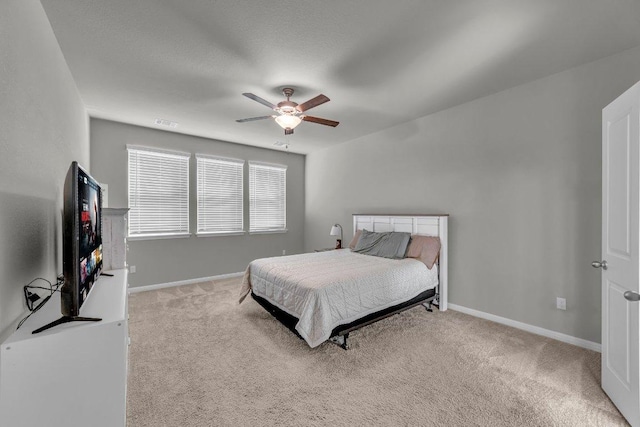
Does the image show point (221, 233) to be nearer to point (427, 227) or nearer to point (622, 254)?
point (427, 227)

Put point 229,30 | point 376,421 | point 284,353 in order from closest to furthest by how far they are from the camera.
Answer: point 376,421
point 229,30
point 284,353

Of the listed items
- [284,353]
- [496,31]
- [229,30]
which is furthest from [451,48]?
[284,353]

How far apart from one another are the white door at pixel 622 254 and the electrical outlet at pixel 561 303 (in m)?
0.80

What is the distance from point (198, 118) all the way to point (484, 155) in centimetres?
392

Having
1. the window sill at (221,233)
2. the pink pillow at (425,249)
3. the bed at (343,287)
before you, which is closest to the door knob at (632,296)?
the bed at (343,287)

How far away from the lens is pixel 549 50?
7.70ft

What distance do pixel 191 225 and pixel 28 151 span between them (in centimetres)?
337

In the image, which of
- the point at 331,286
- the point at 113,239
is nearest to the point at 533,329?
the point at 331,286

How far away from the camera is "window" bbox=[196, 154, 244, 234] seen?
491 cm

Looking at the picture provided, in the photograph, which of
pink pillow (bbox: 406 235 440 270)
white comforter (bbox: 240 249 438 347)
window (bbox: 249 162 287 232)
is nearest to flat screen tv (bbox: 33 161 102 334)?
white comforter (bbox: 240 249 438 347)

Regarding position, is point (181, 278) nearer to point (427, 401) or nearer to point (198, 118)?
point (198, 118)

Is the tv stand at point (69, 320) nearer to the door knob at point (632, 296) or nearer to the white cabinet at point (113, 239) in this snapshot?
the white cabinet at point (113, 239)

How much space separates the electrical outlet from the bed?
44.4 inches

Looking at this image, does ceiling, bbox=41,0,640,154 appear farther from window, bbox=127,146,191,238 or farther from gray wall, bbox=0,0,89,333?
window, bbox=127,146,191,238
